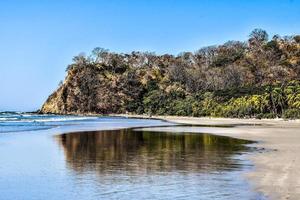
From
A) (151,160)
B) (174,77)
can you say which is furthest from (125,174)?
(174,77)

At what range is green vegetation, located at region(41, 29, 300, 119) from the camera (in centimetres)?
14875

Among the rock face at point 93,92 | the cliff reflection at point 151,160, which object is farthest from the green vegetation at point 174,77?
the cliff reflection at point 151,160

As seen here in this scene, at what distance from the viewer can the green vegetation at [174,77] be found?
148750mm

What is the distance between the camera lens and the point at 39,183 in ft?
47.2

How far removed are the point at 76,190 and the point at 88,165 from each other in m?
5.48

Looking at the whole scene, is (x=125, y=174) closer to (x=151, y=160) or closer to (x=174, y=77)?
(x=151, y=160)

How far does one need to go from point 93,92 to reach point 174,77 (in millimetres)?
30398

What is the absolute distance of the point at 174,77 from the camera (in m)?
175

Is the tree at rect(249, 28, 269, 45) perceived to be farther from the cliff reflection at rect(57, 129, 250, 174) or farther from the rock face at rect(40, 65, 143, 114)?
the cliff reflection at rect(57, 129, 250, 174)

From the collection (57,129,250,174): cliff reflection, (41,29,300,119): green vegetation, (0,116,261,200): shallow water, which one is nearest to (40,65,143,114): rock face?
(41,29,300,119): green vegetation

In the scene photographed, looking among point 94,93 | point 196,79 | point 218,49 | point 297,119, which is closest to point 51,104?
point 94,93

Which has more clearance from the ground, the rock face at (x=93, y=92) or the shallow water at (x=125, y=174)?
the rock face at (x=93, y=92)

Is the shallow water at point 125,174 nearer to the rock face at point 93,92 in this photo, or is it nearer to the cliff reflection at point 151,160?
the cliff reflection at point 151,160

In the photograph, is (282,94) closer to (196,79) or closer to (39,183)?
(196,79)
